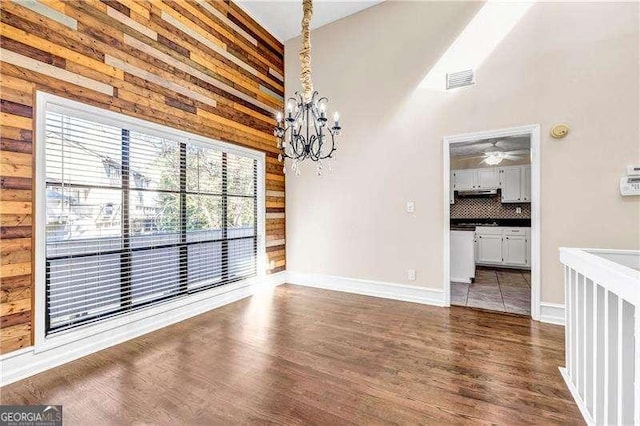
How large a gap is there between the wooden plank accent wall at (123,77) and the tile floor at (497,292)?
3.06 metres

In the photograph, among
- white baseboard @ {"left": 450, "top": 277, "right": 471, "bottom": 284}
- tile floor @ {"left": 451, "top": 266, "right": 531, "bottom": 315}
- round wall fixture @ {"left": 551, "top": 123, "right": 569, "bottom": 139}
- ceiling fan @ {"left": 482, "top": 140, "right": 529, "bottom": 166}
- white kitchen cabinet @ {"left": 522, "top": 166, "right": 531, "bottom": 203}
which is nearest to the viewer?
round wall fixture @ {"left": 551, "top": 123, "right": 569, "bottom": 139}

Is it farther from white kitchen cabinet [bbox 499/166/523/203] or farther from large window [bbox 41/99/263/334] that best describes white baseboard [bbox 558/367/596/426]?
white kitchen cabinet [bbox 499/166/523/203]

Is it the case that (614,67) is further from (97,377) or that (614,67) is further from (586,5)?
(97,377)

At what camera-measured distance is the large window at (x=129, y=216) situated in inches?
95.5

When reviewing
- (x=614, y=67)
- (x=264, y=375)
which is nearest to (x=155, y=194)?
(x=264, y=375)

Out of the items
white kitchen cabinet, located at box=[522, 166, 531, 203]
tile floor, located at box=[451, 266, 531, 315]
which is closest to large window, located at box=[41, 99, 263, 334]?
tile floor, located at box=[451, 266, 531, 315]

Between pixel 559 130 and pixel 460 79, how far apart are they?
127cm

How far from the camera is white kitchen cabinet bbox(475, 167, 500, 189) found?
636 cm

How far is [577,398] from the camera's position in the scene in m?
1.85

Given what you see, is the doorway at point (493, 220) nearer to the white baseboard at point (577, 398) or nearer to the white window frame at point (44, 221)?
the white baseboard at point (577, 398)

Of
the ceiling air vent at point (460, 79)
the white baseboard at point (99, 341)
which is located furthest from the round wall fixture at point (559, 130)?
the white baseboard at point (99, 341)

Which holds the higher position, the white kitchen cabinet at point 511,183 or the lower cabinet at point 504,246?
the white kitchen cabinet at point 511,183

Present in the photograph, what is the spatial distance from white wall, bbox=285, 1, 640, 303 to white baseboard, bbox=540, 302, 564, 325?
8 centimetres

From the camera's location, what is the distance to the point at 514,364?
230 cm
